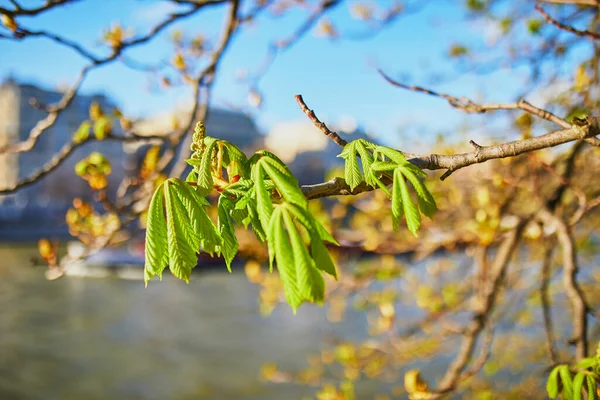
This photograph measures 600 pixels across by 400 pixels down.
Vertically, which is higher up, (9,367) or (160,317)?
(160,317)

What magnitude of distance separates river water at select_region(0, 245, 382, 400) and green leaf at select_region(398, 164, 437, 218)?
721cm

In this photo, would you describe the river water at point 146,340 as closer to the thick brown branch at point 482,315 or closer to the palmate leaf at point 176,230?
the thick brown branch at point 482,315

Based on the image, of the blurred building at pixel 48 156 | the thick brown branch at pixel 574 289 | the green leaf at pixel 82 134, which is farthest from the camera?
the blurred building at pixel 48 156

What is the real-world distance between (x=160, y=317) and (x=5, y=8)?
11.5m

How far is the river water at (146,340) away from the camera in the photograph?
7965 millimetres

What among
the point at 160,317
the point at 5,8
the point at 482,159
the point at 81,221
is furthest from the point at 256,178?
the point at 160,317

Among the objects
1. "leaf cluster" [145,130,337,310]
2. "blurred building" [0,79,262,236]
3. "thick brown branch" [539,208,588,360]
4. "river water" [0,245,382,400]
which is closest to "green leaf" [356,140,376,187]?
"leaf cluster" [145,130,337,310]

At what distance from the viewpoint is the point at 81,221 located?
238 centimetres

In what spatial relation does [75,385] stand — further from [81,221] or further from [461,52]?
[461,52]

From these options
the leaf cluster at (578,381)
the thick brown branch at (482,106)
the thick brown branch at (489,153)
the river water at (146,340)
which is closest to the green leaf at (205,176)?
the thick brown branch at (489,153)

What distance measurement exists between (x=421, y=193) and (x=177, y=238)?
0.34 m

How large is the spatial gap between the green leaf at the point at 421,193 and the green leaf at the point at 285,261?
202 millimetres

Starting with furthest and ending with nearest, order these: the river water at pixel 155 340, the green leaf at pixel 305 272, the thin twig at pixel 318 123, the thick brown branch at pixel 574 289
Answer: the river water at pixel 155 340
the thick brown branch at pixel 574 289
the thin twig at pixel 318 123
the green leaf at pixel 305 272

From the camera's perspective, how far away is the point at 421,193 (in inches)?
29.2
